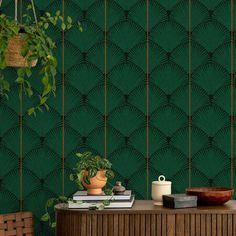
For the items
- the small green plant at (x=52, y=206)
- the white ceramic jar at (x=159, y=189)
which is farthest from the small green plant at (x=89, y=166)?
the white ceramic jar at (x=159, y=189)

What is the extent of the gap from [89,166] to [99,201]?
194 millimetres

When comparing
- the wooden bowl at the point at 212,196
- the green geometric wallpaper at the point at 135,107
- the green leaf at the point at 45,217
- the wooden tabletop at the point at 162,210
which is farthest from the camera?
the green geometric wallpaper at the point at 135,107

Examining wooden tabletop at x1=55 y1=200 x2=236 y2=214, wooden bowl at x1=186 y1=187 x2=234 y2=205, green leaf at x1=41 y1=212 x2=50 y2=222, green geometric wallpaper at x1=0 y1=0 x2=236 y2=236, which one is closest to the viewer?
wooden tabletop at x1=55 y1=200 x2=236 y2=214

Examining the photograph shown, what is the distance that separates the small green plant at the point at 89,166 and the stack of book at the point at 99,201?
9cm

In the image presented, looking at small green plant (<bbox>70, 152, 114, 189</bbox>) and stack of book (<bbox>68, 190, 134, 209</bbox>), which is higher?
small green plant (<bbox>70, 152, 114, 189</bbox>)

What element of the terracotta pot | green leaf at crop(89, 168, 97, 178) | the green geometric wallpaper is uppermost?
the green geometric wallpaper

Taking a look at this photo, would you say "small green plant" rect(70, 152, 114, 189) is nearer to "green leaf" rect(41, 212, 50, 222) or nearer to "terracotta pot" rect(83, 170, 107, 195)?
"terracotta pot" rect(83, 170, 107, 195)

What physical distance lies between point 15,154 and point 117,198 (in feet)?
2.38

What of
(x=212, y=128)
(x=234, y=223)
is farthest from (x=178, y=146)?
(x=234, y=223)

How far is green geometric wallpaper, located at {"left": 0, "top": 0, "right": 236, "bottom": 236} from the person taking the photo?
331 centimetres

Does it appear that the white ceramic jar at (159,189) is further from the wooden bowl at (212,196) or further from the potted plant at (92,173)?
the potted plant at (92,173)

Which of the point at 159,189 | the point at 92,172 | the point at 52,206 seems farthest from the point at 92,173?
the point at 52,206

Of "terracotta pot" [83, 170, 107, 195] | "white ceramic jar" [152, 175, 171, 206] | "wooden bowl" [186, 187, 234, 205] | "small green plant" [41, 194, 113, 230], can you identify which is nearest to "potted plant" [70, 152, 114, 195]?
"terracotta pot" [83, 170, 107, 195]

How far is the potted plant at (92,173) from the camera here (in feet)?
9.76
